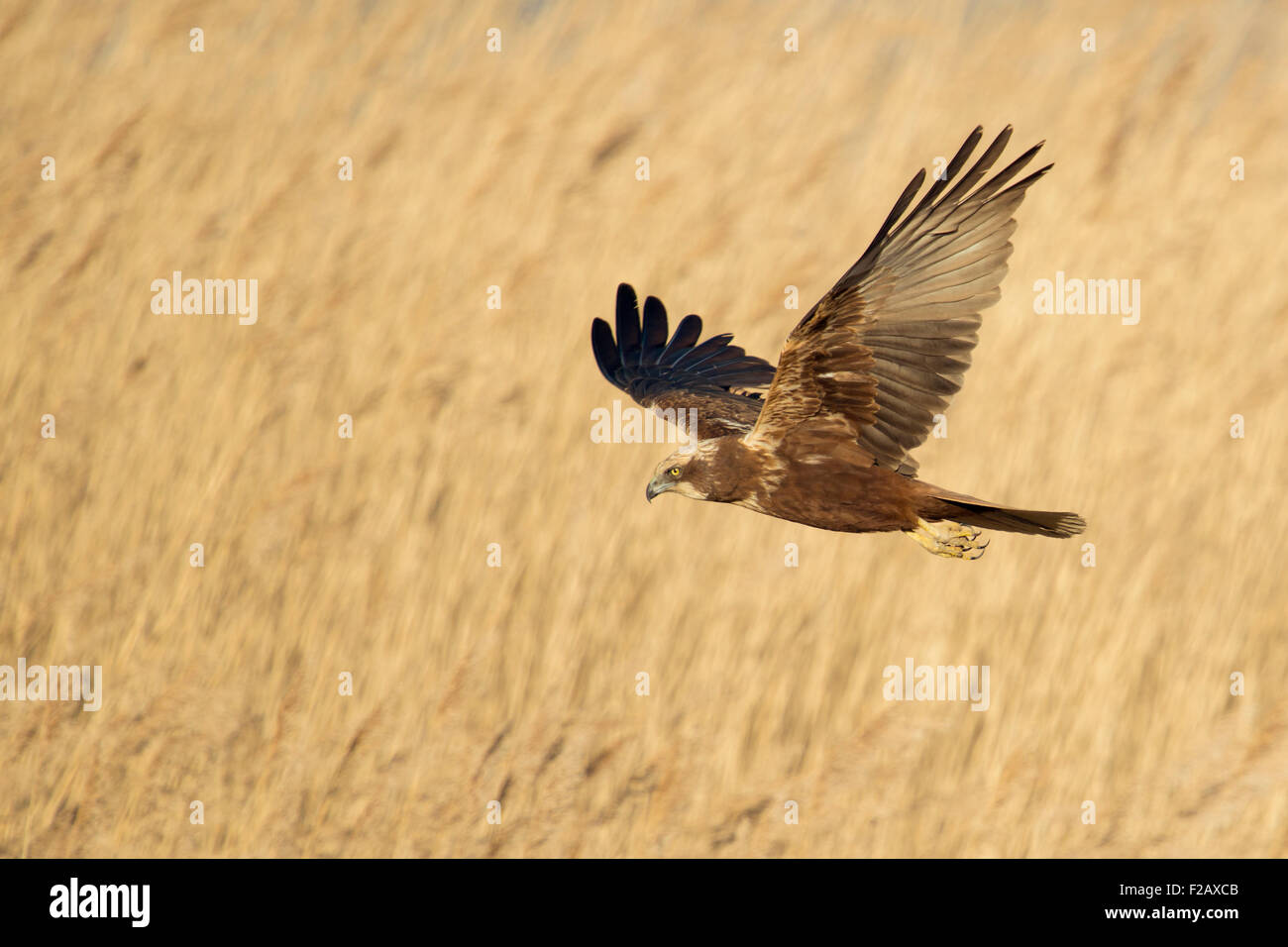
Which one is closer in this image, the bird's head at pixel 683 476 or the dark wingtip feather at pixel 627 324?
the bird's head at pixel 683 476

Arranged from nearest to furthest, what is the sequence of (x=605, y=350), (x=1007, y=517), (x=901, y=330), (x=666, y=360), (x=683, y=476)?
1. (x=1007, y=517)
2. (x=901, y=330)
3. (x=683, y=476)
4. (x=605, y=350)
5. (x=666, y=360)

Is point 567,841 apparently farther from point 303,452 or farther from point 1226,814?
point 1226,814

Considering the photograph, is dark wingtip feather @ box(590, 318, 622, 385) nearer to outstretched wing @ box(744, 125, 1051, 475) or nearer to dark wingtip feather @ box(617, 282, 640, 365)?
dark wingtip feather @ box(617, 282, 640, 365)

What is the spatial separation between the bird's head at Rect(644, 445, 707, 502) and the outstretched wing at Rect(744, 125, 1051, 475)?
197 millimetres

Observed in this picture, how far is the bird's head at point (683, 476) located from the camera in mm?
4395

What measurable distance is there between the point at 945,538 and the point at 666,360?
2.18 m

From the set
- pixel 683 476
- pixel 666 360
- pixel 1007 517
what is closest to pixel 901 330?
pixel 1007 517

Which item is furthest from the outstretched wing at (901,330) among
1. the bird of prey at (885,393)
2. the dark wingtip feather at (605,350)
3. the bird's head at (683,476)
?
the dark wingtip feather at (605,350)

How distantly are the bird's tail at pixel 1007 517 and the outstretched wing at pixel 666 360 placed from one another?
5.33ft

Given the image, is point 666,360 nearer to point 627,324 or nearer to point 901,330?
point 627,324

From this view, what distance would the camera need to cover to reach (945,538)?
443 cm

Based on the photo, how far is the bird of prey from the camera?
4.19m

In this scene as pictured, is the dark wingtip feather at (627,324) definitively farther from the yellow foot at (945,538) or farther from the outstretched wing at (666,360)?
the yellow foot at (945,538)

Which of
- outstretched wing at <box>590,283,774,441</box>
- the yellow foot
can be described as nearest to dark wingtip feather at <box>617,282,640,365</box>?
outstretched wing at <box>590,283,774,441</box>
